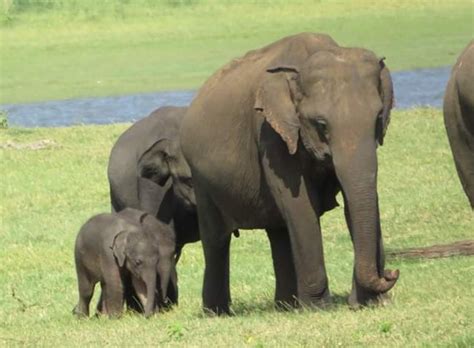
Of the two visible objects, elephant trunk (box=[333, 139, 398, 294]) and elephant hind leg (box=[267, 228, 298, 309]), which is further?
elephant hind leg (box=[267, 228, 298, 309])

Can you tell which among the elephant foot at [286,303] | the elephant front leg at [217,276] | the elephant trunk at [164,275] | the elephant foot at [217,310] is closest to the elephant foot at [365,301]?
the elephant foot at [286,303]

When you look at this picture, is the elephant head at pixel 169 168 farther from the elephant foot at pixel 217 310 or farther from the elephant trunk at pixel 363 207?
the elephant trunk at pixel 363 207

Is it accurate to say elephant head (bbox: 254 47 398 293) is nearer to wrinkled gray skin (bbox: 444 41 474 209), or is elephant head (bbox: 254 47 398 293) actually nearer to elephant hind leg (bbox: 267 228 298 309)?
wrinkled gray skin (bbox: 444 41 474 209)

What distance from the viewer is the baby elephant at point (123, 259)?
1252 centimetres

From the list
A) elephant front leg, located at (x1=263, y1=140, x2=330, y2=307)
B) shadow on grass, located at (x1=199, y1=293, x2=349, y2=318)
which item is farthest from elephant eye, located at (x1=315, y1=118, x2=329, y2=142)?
shadow on grass, located at (x1=199, y1=293, x2=349, y2=318)

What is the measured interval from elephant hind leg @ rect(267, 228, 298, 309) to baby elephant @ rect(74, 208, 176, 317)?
1323 millimetres

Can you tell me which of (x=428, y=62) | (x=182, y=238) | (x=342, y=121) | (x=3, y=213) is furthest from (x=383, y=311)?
(x=428, y=62)

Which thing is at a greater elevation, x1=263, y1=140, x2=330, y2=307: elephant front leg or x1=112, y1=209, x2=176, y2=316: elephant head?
x1=263, y1=140, x2=330, y2=307: elephant front leg

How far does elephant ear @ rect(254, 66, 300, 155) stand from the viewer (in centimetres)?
1018

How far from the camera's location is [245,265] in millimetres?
14828

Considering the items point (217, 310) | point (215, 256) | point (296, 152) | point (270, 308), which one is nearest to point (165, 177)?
point (215, 256)

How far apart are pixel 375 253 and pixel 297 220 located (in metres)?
0.74

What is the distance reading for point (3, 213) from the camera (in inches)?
750

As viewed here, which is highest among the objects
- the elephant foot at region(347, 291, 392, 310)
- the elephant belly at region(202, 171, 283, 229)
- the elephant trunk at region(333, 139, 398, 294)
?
the elephant trunk at region(333, 139, 398, 294)
